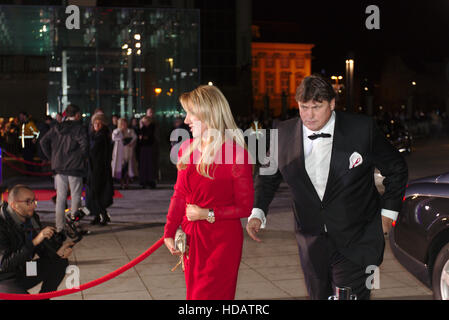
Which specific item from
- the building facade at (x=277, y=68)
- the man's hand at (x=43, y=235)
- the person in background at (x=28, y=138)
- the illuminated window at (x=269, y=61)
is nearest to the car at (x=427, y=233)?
the man's hand at (x=43, y=235)

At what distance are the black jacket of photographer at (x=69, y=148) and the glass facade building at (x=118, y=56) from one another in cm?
975

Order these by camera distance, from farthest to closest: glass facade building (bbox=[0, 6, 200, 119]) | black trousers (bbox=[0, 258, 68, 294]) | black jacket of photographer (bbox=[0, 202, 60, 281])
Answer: glass facade building (bbox=[0, 6, 200, 119]), black trousers (bbox=[0, 258, 68, 294]), black jacket of photographer (bbox=[0, 202, 60, 281])

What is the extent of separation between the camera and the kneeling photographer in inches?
195

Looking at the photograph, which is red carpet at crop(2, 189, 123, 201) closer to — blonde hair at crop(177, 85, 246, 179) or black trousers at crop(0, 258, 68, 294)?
black trousers at crop(0, 258, 68, 294)

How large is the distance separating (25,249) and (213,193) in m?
1.88

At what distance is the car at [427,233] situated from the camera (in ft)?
17.1

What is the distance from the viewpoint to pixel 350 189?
3.95 metres

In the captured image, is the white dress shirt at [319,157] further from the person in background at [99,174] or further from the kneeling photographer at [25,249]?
the person in background at [99,174]

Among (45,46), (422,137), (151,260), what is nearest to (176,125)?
(45,46)

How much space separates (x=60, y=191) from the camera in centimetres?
991

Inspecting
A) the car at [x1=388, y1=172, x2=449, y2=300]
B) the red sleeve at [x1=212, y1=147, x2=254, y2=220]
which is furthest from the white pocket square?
the car at [x1=388, y1=172, x2=449, y2=300]

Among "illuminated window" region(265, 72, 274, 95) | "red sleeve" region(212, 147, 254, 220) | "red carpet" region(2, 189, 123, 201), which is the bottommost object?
"illuminated window" region(265, 72, 274, 95)

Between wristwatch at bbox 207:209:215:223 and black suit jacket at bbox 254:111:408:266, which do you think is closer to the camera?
wristwatch at bbox 207:209:215:223
